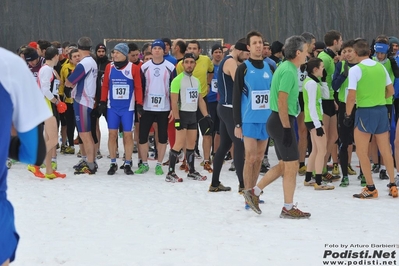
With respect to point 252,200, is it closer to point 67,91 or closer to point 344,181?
point 344,181

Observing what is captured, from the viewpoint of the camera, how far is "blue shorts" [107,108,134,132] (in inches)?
343

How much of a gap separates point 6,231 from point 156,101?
21.2 ft

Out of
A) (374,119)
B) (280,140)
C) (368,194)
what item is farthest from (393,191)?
(280,140)

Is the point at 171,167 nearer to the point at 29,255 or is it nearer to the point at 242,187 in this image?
the point at 242,187

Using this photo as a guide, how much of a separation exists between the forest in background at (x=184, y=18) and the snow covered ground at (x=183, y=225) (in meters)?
12.2

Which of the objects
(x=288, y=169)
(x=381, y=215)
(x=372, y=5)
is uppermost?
(x=372, y=5)

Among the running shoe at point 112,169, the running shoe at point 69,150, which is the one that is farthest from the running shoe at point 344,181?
the running shoe at point 69,150

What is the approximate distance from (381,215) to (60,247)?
3008 millimetres

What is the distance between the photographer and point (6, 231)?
2.41m

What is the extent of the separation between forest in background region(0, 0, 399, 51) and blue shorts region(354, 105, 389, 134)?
514 inches

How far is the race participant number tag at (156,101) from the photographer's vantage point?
880 cm

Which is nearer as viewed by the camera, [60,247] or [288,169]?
[60,247]

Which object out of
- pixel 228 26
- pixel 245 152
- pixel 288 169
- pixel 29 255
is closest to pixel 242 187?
pixel 245 152

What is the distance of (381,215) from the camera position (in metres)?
6.19
